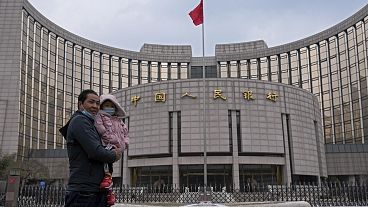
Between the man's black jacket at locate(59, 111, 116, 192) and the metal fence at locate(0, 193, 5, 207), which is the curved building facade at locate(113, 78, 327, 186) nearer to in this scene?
the metal fence at locate(0, 193, 5, 207)

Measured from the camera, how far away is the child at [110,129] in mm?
3459

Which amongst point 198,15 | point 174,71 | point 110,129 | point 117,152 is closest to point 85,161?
point 117,152

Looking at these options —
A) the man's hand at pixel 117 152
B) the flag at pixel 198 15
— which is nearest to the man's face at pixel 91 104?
the man's hand at pixel 117 152

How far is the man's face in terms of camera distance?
143 inches

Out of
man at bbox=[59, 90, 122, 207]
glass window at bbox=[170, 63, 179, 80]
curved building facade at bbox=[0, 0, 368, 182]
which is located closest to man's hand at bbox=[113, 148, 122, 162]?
man at bbox=[59, 90, 122, 207]

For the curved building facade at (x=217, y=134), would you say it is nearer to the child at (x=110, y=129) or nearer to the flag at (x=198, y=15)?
the flag at (x=198, y=15)

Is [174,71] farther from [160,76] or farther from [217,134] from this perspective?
[217,134]

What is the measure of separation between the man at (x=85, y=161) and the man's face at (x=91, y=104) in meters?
0.14

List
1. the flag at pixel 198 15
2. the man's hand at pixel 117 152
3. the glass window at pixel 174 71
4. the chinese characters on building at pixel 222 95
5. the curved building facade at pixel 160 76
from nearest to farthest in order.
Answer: the man's hand at pixel 117 152 < the flag at pixel 198 15 < the chinese characters on building at pixel 222 95 < the curved building facade at pixel 160 76 < the glass window at pixel 174 71

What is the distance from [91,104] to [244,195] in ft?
73.8

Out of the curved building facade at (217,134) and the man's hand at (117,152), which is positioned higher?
the curved building facade at (217,134)

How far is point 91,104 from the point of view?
3637 mm

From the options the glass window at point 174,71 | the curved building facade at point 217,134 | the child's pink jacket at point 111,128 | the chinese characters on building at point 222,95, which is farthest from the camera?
the glass window at point 174,71

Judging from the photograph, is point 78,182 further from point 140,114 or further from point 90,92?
point 140,114
